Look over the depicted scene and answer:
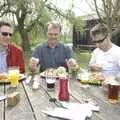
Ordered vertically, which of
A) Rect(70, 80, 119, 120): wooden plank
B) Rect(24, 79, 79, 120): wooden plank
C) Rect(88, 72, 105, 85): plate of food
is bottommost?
Rect(70, 80, 119, 120): wooden plank

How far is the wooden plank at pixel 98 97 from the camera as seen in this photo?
1523mm

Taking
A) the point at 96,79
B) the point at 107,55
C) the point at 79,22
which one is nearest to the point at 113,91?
the point at 96,79

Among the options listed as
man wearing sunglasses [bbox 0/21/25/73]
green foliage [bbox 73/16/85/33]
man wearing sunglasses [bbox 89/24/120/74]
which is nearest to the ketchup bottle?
man wearing sunglasses [bbox 89/24/120/74]

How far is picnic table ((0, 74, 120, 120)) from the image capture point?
1.51 metres

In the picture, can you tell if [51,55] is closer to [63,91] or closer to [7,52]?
[7,52]

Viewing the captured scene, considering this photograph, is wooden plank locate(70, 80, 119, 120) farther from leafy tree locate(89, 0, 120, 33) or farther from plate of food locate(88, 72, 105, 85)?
leafy tree locate(89, 0, 120, 33)

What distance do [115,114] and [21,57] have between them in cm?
187

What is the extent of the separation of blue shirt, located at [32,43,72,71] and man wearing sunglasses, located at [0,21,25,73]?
0.87 ft

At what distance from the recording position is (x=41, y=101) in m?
1.82

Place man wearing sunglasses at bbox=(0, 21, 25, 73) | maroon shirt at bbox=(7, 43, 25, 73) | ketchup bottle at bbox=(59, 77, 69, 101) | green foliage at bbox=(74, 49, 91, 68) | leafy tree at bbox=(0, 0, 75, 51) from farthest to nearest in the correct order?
leafy tree at bbox=(0, 0, 75, 51)
green foliage at bbox=(74, 49, 91, 68)
maroon shirt at bbox=(7, 43, 25, 73)
man wearing sunglasses at bbox=(0, 21, 25, 73)
ketchup bottle at bbox=(59, 77, 69, 101)

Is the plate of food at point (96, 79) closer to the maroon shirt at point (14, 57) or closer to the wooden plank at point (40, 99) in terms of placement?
the wooden plank at point (40, 99)

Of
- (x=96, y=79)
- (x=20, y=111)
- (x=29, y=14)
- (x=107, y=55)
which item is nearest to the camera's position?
(x=20, y=111)

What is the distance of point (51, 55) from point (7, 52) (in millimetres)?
529

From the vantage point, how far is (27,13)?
10195mm
